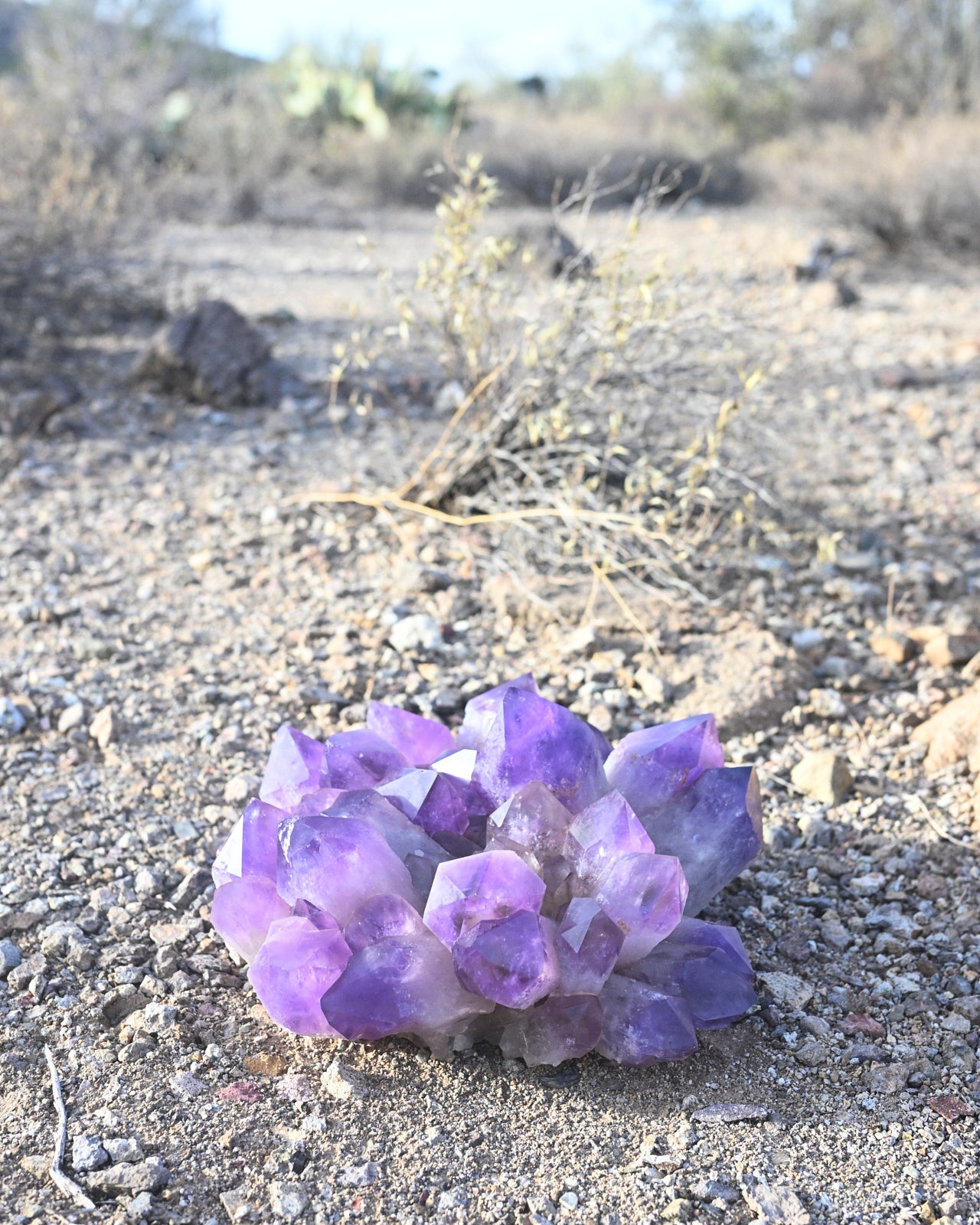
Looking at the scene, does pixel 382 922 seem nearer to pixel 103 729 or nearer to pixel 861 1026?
pixel 861 1026

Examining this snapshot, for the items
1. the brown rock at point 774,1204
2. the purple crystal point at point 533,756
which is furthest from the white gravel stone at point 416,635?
the brown rock at point 774,1204

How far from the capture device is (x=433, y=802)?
177cm

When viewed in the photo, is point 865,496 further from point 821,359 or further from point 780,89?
point 780,89

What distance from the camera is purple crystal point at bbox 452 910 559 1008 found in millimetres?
1532

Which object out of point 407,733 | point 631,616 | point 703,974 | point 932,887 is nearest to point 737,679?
point 631,616

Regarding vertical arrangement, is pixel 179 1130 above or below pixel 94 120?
below

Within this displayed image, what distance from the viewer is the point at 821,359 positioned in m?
5.22

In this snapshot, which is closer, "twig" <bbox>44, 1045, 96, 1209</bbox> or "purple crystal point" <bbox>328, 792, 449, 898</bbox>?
"twig" <bbox>44, 1045, 96, 1209</bbox>

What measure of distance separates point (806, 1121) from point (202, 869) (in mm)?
1077

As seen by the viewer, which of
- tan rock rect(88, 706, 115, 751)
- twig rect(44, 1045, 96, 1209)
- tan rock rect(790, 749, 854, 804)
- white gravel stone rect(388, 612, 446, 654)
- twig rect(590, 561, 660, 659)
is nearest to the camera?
twig rect(44, 1045, 96, 1209)

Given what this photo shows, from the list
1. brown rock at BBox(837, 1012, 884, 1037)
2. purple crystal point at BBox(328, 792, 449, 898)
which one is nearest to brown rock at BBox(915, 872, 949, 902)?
brown rock at BBox(837, 1012, 884, 1037)

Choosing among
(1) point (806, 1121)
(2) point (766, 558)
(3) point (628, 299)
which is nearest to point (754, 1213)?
(1) point (806, 1121)

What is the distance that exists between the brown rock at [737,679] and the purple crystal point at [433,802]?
3.09ft

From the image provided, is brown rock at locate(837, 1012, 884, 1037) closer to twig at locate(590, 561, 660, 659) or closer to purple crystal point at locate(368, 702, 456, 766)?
purple crystal point at locate(368, 702, 456, 766)
